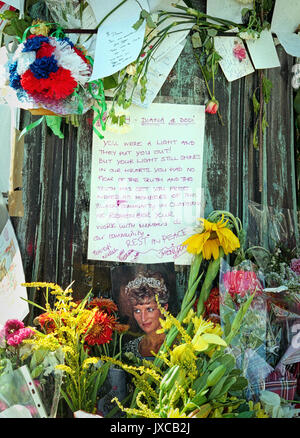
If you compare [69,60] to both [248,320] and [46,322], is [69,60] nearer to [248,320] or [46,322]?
[46,322]

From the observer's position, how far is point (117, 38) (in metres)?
2.36

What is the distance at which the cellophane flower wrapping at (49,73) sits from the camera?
2.21 metres

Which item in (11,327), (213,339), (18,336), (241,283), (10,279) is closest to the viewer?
(213,339)

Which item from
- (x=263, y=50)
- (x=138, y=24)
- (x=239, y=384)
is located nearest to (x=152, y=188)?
(x=138, y=24)

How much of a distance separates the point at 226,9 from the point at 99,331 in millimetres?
1605

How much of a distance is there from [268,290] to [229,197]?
1.84ft

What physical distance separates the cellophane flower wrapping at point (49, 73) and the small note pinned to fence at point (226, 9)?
0.65 metres

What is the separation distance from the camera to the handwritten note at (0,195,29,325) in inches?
98.7

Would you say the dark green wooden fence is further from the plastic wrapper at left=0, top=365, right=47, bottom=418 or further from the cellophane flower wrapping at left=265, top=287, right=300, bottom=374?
the plastic wrapper at left=0, top=365, right=47, bottom=418

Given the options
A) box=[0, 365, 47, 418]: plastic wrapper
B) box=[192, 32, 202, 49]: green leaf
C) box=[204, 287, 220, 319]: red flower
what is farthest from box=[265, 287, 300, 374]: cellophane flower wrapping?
box=[192, 32, 202, 49]: green leaf

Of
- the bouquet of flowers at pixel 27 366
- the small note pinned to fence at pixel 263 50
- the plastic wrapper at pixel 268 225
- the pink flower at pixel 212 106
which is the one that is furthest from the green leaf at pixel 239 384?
the small note pinned to fence at pixel 263 50

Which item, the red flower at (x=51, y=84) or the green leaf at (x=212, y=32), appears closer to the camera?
the red flower at (x=51, y=84)

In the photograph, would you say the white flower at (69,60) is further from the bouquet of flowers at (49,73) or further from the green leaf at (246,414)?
the green leaf at (246,414)
